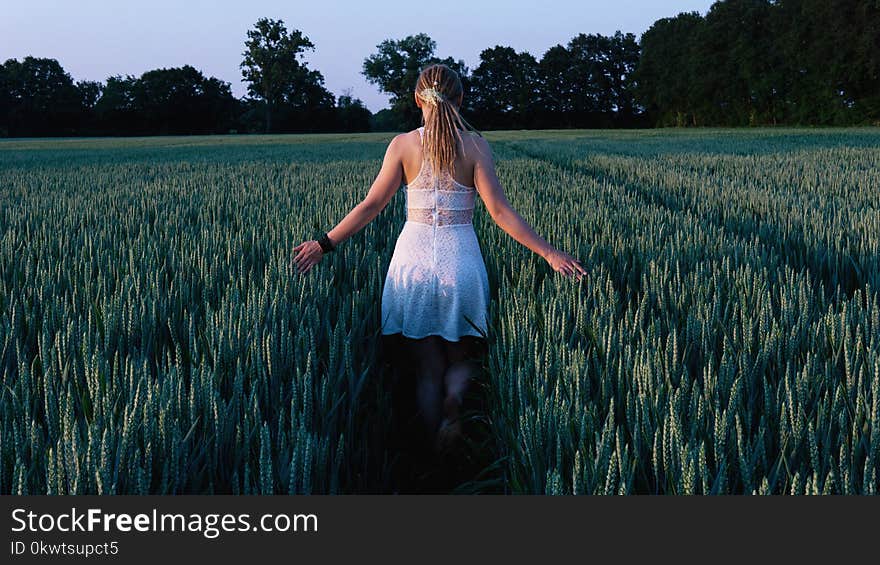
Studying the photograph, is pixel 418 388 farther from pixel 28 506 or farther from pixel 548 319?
pixel 28 506

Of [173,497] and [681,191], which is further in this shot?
[681,191]

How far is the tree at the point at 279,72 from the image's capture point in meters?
69.1

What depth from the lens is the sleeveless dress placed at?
228 centimetres

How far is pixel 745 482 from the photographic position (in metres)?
1.16

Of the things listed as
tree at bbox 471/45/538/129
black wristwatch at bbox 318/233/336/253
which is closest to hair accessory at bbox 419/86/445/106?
black wristwatch at bbox 318/233/336/253

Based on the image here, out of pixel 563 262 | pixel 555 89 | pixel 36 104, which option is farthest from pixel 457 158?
pixel 555 89

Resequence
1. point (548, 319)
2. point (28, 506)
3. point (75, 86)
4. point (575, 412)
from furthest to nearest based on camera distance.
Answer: point (75, 86)
point (548, 319)
point (575, 412)
point (28, 506)

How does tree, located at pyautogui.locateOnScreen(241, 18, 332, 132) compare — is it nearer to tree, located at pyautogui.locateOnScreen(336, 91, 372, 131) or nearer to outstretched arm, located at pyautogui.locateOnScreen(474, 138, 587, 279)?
tree, located at pyautogui.locateOnScreen(336, 91, 372, 131)

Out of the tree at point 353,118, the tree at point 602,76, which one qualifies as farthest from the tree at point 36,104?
the tree at point 602,76

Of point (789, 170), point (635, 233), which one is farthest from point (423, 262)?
point (789, 170)

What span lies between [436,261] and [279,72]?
73578mm

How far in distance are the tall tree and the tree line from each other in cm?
14

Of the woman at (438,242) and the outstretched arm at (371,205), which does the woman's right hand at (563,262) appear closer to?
the woman at (438,242)

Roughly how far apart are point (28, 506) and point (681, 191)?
20.5 ft
